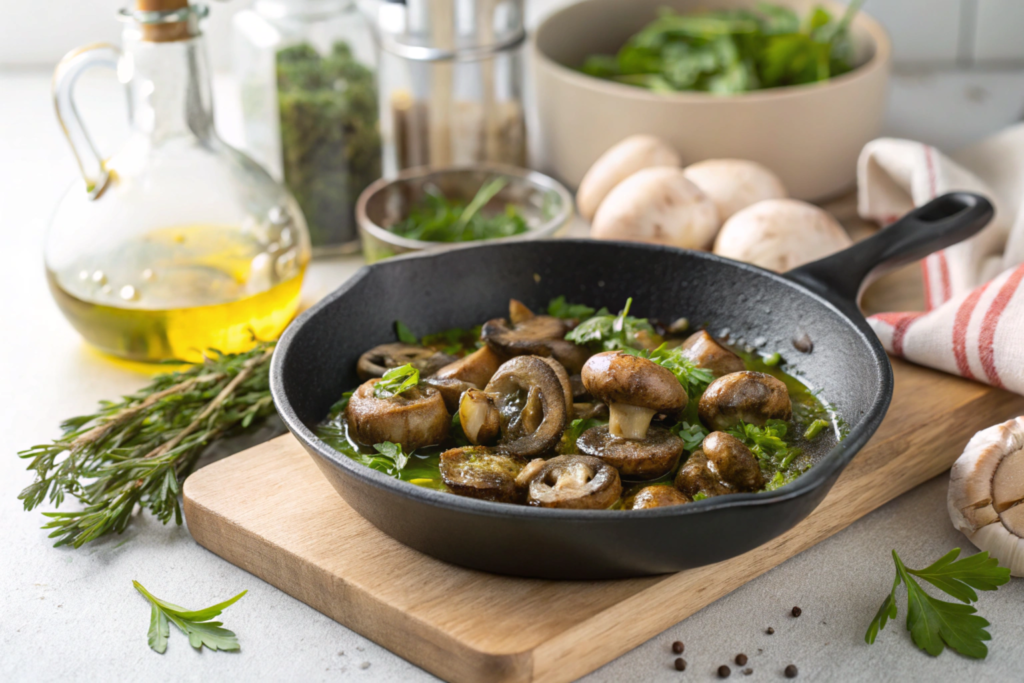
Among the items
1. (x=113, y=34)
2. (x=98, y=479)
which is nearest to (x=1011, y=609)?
(x=98, y=479)

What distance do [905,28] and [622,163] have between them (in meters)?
1.40

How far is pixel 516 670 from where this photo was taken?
1.00 m

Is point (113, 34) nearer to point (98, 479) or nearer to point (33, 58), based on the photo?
point (33, 58)

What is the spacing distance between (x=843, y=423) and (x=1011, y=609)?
0.90ft

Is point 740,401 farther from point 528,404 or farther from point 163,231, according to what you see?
point 163,231

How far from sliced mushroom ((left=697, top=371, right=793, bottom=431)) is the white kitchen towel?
1.26 ft

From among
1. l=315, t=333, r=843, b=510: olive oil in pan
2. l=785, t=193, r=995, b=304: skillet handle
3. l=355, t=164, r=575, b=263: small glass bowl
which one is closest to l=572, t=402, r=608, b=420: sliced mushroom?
l=315, t=333, r=843, b=510: olive oil in pan

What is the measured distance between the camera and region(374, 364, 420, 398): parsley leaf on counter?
1.24 metres

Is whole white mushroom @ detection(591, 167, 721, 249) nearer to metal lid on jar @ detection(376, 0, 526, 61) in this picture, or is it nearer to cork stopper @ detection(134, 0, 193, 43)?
metal lid on jar @ detection(376, 0, 526, 61)

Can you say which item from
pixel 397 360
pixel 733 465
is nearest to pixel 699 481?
pixel 733 465

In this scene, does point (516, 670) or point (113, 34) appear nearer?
point (516, 670)

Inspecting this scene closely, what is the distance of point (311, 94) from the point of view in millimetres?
1896

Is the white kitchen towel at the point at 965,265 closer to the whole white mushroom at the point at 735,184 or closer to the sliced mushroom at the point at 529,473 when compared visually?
the whole white mushroom at the point at 735,184

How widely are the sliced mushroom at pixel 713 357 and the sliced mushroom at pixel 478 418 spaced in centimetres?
29
